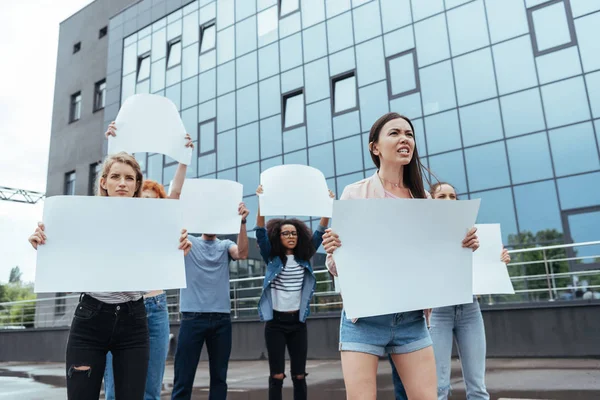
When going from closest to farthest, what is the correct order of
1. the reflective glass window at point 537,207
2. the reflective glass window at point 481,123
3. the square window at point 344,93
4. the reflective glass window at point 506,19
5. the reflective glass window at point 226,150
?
the reflective glass window at point 537,207 → the reflective glass window at point 506,19 → the reflective glass window at point 481,123 → the square window at point 344,93 → the reflective glass window at point 226,150

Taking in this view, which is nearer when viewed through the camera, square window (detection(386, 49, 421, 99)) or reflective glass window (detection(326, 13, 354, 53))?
square window (detection(386, 49, 421, 99))

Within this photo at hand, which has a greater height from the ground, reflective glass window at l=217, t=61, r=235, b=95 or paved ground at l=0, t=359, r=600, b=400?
reflective glass window at l=217, t=61, r=235, b=95

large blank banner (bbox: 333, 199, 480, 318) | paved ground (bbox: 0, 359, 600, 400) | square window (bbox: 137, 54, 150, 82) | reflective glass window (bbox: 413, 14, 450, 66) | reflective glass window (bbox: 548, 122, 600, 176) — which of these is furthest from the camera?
square window (bbox: 137, 54, 150, 82)

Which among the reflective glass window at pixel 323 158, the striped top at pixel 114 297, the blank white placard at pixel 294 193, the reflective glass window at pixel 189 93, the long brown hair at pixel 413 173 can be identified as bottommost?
the striped top at pixel 114 297

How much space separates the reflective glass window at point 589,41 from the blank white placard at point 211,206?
13058mm

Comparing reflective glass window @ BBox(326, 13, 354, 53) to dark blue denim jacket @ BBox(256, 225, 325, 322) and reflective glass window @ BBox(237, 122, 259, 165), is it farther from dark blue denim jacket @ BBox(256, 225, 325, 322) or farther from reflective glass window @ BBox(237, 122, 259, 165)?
dark blue denim jacket @ BBox(256, 225, 325, 322)

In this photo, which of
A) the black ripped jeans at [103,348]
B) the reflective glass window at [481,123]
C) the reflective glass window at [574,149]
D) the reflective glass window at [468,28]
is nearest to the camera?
the black ripped jeans at [103,348]

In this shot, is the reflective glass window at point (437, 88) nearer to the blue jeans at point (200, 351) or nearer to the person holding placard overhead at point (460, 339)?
the person holding placard overhead at point (460, 339)

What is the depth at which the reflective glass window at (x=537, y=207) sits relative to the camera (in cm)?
1355

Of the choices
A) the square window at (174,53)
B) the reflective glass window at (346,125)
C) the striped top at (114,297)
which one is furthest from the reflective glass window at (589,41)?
the square window at (174,53)

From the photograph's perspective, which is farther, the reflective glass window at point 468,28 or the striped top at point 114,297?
the reflective glass window at point 468,28

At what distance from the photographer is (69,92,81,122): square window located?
27.3m

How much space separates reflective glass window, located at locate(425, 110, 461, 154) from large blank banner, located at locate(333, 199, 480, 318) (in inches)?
542

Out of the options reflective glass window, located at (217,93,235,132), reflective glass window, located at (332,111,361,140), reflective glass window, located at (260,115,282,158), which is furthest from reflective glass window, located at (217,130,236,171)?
reflective glass window, located at (332,111,361,140)
